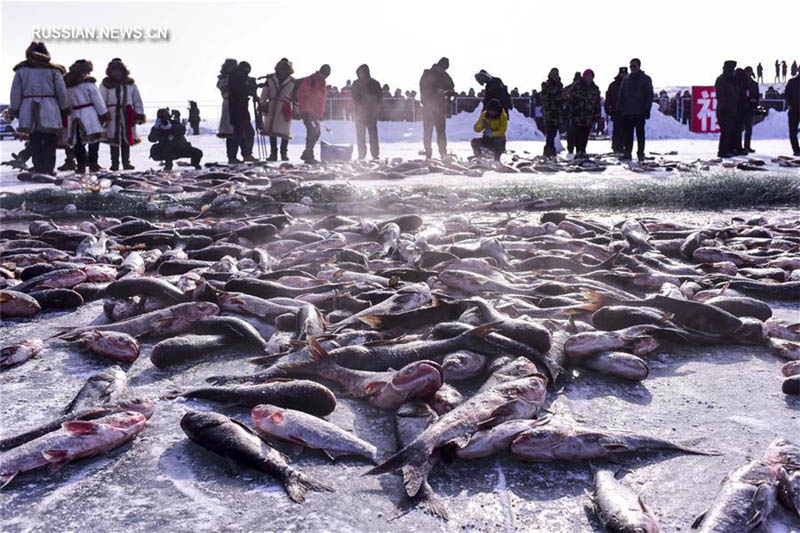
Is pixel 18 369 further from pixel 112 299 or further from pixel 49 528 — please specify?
pixel 49 528

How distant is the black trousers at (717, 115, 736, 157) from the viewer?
19.5 meters

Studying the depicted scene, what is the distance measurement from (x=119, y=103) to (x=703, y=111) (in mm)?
28693

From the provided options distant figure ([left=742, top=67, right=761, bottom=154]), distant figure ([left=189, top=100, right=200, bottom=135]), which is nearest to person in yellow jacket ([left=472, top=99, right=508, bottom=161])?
distant figure ([left=742, top=67, right=761, bottom=154])

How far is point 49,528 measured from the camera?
7.79ft

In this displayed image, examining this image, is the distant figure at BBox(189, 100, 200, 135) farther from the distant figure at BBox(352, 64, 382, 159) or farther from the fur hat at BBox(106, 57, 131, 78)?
the fur hat at BBox(106, 57, 131, 78)

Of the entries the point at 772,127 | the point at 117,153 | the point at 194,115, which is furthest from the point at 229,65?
the point at 772,127

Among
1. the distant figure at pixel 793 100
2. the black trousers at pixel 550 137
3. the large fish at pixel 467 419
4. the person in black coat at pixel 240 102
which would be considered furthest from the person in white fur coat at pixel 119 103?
the distant figure at pixel 793 100

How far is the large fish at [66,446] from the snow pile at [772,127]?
124ft

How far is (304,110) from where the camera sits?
1941cm

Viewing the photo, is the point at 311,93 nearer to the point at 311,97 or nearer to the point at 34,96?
the point at 311,97

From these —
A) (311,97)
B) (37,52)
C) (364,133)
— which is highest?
(37,52)

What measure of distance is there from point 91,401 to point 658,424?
8.26ft

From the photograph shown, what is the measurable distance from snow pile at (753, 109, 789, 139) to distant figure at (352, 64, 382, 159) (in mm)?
23217

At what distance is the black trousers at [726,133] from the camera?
19.5 m
